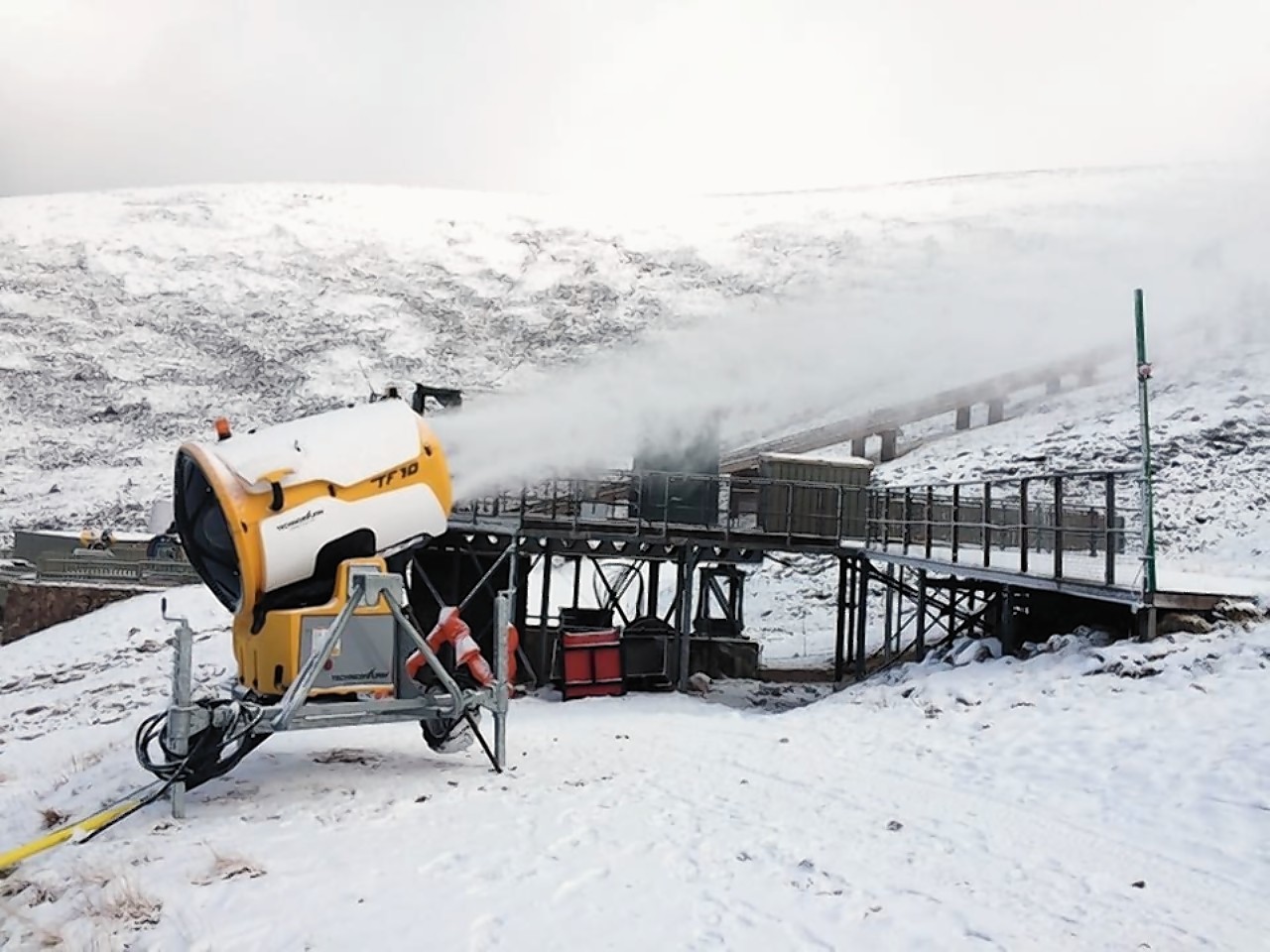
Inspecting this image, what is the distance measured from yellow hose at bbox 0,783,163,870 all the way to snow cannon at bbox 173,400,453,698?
1.18 m

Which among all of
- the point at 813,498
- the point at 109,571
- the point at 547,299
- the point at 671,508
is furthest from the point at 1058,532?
the point at 547,299

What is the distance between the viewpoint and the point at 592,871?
607cm

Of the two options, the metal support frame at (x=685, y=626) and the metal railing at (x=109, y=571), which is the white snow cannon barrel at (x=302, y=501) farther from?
the metal railing at (x=109, y=571)

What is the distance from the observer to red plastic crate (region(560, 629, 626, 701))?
631 inches

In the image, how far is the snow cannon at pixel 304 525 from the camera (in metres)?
7.98

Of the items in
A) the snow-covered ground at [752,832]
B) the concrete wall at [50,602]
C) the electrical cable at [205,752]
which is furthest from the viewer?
the concrete wall at [50,602]

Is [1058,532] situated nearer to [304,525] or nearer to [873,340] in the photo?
[304,525]

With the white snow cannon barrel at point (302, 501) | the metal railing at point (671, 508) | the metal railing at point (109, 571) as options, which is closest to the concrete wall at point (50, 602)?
the metal railing at point (109, 571)

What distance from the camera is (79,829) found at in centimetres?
719

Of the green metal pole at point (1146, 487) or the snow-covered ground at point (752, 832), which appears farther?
the green metal pole at point (1146, 487)

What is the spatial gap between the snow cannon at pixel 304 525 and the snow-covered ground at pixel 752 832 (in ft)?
3.76

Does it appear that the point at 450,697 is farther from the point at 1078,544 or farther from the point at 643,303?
the point at 643,303

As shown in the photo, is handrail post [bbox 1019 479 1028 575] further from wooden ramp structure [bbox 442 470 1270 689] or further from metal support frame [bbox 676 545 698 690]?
metal support frame [bbox 676 545 698 690]

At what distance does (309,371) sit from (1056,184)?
49.7 meters
